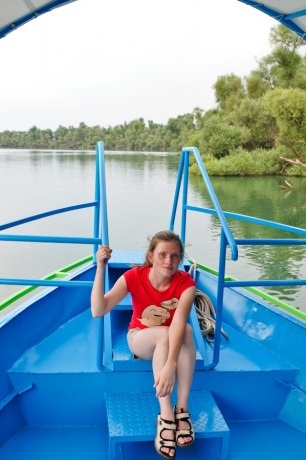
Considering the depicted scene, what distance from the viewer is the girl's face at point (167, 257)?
6.81 ft

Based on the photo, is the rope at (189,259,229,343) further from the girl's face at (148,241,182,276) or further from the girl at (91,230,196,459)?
the girl's face at (148,241,182,276)

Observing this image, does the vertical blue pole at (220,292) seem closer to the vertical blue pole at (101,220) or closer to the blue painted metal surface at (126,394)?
the blue painted metal surface at (126,394)

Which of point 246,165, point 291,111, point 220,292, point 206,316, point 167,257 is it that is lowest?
point 246,165

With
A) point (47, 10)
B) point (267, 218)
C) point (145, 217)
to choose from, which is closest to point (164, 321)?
point (47, 10)

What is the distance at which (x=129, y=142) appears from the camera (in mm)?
60438

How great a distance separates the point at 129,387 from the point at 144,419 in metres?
0.25

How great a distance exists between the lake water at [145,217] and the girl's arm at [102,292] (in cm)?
209

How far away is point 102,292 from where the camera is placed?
77.6 inches

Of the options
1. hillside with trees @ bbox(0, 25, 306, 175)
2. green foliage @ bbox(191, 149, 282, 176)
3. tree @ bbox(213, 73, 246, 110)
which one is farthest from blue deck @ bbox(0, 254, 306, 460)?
tree @ bbox(213, 73, 246, 110)

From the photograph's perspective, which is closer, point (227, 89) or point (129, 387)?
point (129, 387)

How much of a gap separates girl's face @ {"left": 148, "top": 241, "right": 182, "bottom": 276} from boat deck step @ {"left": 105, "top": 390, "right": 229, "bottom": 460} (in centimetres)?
61

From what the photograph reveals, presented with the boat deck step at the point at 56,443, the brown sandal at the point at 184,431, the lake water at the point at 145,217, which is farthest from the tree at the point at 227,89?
the brown sandal at the point at 184,431

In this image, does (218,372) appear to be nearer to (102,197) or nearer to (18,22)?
(102,197)

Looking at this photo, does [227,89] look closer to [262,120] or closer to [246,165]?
[262,120]
